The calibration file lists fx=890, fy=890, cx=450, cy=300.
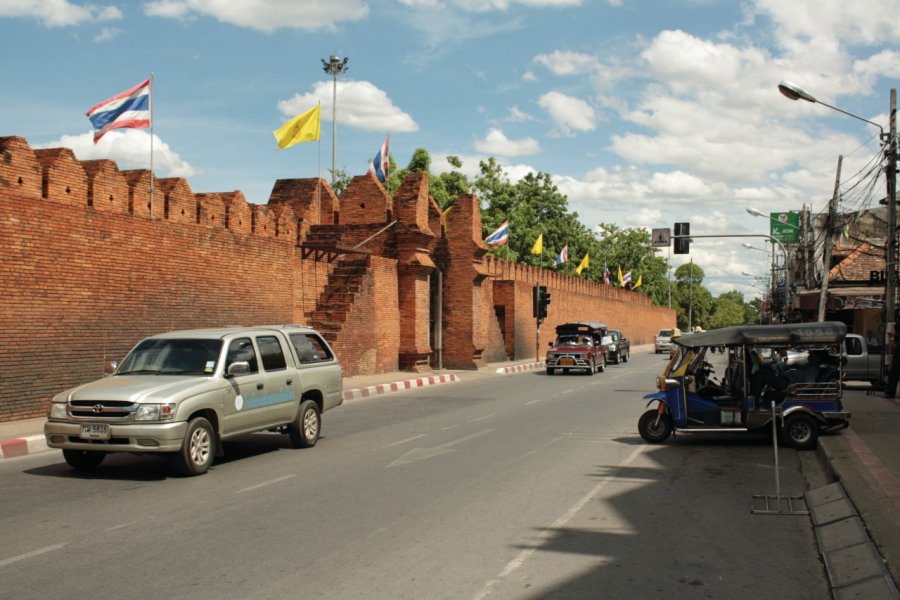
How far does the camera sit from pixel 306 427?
526 inches

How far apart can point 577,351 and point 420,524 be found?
89.1 feet

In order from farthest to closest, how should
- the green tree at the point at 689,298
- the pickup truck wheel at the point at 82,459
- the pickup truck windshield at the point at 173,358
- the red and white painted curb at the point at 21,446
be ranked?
the green tree at the point at 689,298
the red and white painted curb at the point at 21,446
the pickup truck windshield at the point at 173,358
the pickup truck wheel at the point at 82,459

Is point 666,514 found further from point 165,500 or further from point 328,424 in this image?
point 328,424

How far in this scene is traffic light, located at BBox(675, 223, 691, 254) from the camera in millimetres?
41156

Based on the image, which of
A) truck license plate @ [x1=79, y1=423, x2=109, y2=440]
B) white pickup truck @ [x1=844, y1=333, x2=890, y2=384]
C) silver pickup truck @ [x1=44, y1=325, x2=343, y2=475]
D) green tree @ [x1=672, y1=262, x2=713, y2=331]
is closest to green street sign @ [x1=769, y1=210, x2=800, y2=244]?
white pickup truck @ [x1=844, y1=333, x2=890, y2=384]

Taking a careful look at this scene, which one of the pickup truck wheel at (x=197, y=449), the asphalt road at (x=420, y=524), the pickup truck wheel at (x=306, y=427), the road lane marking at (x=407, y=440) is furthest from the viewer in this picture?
the road lane marking at (x=407, y=440)

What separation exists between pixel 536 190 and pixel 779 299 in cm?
2199

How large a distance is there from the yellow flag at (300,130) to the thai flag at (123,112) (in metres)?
7.99

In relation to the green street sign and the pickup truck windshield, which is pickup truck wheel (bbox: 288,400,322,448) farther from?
the green street sign

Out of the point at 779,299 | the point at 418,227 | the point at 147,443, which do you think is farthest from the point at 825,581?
the point at 779,299

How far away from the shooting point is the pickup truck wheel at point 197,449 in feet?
34.7

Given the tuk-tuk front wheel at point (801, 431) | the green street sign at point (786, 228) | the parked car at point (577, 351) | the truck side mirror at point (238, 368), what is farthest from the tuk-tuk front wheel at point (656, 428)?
the green street sign at point (786, 228)

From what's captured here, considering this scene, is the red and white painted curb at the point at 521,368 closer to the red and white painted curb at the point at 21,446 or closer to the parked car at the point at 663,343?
the red and white painted curb at the point at 21,446

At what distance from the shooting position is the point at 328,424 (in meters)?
16.9
